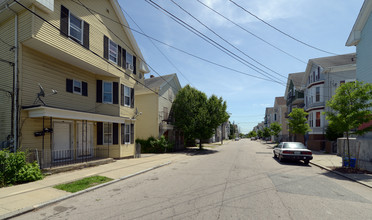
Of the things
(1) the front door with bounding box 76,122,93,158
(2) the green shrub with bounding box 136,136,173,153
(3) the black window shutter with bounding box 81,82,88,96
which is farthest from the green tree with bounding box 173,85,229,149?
(3) the black window shutter with bounding box 81,82,88,96

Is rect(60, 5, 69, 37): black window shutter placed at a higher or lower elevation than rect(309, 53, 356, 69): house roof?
lower

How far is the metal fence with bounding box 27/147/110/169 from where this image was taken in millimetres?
9742

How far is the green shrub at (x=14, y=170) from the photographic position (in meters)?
7.69

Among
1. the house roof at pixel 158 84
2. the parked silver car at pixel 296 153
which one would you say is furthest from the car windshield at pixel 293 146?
the house roof at pixel 158 84

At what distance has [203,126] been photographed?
23.6 meters

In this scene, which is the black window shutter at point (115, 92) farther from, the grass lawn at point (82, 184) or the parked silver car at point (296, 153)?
the parked silver car at point (296, 153)

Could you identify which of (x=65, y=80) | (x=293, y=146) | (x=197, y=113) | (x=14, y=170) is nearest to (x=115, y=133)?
(x=65, y=80)

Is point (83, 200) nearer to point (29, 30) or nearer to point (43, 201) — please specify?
point (43, 201)

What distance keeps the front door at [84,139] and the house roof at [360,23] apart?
838 inches

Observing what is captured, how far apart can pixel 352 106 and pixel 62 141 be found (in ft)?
55.7

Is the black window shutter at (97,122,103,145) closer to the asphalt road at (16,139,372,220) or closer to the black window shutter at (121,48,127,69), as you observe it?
the black window shutter at (121,48,127,69)

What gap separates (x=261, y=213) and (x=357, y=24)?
59.1ft

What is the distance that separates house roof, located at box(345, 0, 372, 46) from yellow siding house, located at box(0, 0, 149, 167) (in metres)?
17.9

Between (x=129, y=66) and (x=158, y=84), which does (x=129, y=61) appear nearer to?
(x=129, y=66)
